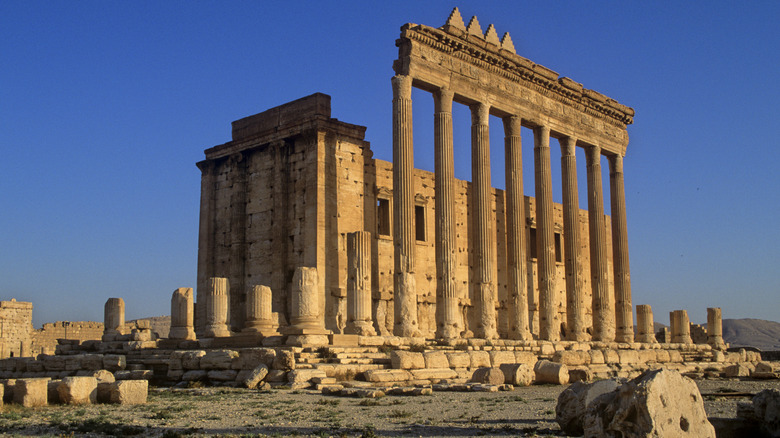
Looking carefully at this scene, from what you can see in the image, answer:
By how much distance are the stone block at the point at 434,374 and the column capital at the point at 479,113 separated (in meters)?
11.6

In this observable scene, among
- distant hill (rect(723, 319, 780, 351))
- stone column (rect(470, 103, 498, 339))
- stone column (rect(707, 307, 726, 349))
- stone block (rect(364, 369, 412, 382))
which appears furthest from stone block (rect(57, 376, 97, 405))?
distant hill (rect(723, 319, 780, 351))

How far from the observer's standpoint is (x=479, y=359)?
63.5 ft

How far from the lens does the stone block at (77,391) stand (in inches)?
495

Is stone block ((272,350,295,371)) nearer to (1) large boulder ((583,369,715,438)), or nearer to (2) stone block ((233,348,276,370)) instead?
(2) stone block ((233,348,276,370))

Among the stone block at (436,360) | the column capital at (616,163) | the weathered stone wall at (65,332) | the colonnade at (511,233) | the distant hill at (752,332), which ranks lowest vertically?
the distant hill at (752,332)

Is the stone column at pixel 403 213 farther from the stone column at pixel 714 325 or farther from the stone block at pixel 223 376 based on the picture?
the stone column at pixel 714 325

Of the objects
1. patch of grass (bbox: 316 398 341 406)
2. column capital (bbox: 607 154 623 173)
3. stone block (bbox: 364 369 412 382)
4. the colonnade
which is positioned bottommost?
patch of grass (bbox: 316 398 341 406)

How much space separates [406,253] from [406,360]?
6960 mm

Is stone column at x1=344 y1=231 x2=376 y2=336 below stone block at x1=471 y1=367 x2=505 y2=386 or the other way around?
the other way around

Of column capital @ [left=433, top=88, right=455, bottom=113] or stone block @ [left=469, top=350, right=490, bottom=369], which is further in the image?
column capital @ [left=433, top=88, right=455, bottom=113]

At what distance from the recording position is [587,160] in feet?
111

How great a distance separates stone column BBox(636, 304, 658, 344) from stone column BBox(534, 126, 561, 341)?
6130 mm

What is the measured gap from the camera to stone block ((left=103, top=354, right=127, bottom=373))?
61.9 ft

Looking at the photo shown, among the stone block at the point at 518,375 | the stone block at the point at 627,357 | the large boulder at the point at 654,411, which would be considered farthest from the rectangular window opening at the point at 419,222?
the large boulder at the point at 654,411
